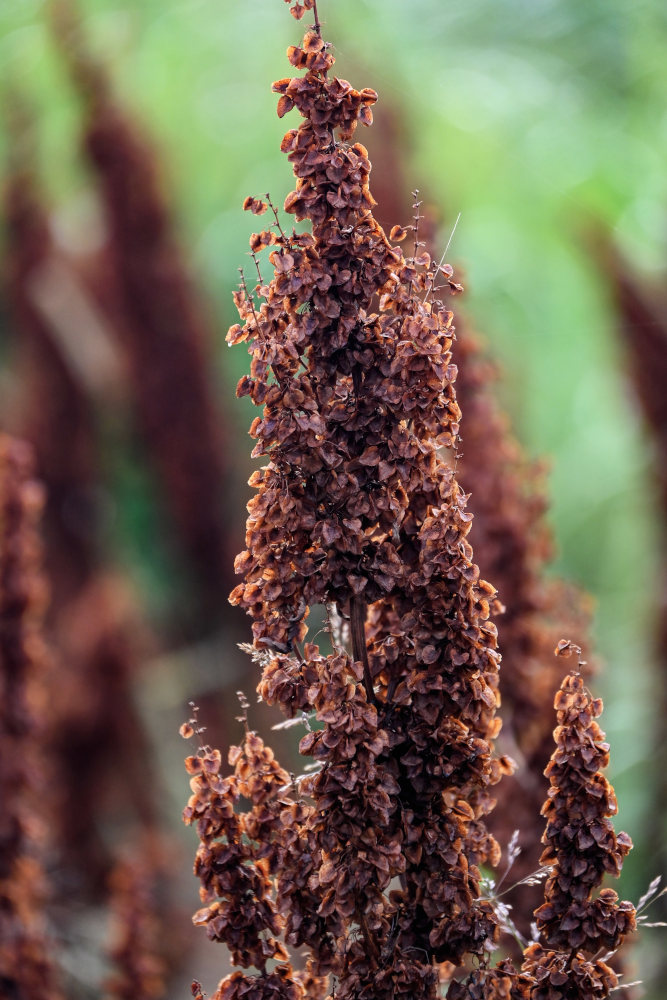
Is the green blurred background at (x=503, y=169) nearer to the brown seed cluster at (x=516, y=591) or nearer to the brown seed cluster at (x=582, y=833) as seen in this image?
the brown seed cluster at (x=516, y=591)

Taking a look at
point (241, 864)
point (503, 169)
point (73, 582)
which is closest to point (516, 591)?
point (241, 864)

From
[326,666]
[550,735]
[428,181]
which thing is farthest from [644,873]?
[428,181]

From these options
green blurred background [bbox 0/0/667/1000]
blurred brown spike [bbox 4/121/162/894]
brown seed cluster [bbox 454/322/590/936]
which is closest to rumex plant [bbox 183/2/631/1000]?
brown seed cluster [bbox 454/322/590/936]

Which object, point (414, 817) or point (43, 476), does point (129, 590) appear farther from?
point (414, 817)

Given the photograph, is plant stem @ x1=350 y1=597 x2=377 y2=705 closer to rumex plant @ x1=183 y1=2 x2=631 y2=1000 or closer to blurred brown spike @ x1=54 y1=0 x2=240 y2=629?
rumex plant @ x1=183 y1=2 x2=631 y2=1000

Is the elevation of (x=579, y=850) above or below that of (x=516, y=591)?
below

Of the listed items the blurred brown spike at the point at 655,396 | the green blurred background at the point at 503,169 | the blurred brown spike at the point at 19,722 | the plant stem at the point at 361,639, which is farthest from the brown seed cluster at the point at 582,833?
the green blurred background at the point at 503,169

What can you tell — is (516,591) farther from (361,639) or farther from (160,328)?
(160,328)
